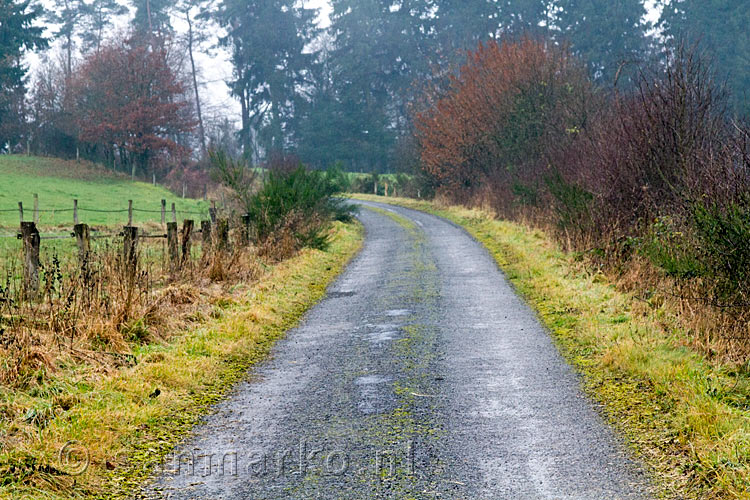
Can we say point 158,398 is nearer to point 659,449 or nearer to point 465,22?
point 659,449

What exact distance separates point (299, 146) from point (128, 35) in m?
17.9

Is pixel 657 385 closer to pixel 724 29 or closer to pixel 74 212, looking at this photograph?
pixel 74 212

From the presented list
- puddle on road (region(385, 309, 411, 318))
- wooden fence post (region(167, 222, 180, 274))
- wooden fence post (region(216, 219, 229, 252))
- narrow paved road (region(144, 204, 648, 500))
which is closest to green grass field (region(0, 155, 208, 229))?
wooden fence post (region(216, 219, 229, 252))

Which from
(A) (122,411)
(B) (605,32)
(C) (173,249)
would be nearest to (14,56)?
(B) (605,32)

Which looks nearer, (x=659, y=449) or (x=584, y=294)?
(x=659, y=449)

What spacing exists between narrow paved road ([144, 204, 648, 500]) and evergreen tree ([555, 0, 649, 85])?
46942mm

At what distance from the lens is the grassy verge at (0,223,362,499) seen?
4.97 metres

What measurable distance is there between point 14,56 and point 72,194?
959 inches

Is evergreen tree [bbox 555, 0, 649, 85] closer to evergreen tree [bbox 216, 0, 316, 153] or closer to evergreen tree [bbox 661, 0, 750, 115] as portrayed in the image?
evergreen tree [bbox 661, 0, 750, 115]

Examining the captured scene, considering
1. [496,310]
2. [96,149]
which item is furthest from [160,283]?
[96,149]

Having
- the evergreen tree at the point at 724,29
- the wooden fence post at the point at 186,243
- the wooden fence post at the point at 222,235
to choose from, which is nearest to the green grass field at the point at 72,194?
the wooden fence post at the point at 222,235

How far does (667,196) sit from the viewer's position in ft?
43.3

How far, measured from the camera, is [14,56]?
198ft

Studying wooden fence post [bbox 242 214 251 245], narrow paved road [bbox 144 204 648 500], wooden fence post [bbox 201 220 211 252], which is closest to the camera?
narrow paved road [bbox 144 204 648 500]
